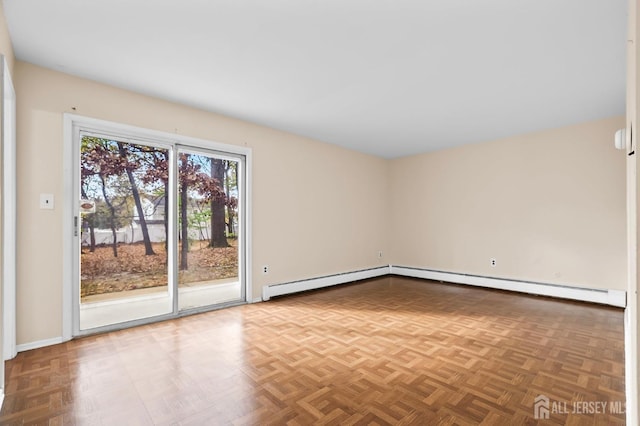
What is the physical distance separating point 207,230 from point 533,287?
4.77 meters

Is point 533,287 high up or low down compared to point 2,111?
down

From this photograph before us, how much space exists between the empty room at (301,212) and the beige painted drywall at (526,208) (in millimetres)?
31

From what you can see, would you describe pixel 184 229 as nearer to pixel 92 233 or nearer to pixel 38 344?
pixel 92 233

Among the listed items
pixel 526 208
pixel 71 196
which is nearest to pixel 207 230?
pixel 71 196

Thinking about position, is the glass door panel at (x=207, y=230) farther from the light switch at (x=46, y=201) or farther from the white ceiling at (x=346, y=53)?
the light switch at (x=46, y=201)

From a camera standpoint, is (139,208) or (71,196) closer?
(71,196)

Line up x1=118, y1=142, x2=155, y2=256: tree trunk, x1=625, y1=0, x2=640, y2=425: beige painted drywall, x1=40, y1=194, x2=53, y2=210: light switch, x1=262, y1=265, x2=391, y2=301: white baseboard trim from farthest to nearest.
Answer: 1. x1=262, y1=265, x2=391, y2=301: white baseboard trim
2. x1=118, y1=142, x2=155, y2=256: tree trunk
3. x1=40, y1=194, x2=53, y2=210: light switch
4. x1=625, y1=0, x2=640, y2=425: beige painted drywall

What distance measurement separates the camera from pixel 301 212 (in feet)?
16.1

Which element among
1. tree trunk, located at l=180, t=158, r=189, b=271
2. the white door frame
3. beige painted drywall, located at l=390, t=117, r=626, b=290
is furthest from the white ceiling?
tree trunk, located at l=180, t=158, r=189, b=271

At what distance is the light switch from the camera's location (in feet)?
8.94

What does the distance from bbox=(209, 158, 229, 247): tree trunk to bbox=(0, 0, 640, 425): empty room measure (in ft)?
0.07

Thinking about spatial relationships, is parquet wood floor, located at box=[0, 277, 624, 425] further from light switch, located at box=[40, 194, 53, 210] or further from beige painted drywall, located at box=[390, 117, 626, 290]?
light switch, located at box=[40, 194, 53, 210]

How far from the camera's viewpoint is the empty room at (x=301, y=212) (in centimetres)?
196

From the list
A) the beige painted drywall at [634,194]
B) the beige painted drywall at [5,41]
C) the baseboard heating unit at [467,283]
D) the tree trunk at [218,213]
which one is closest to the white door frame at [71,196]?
the beige painted drywall at [5,41]
